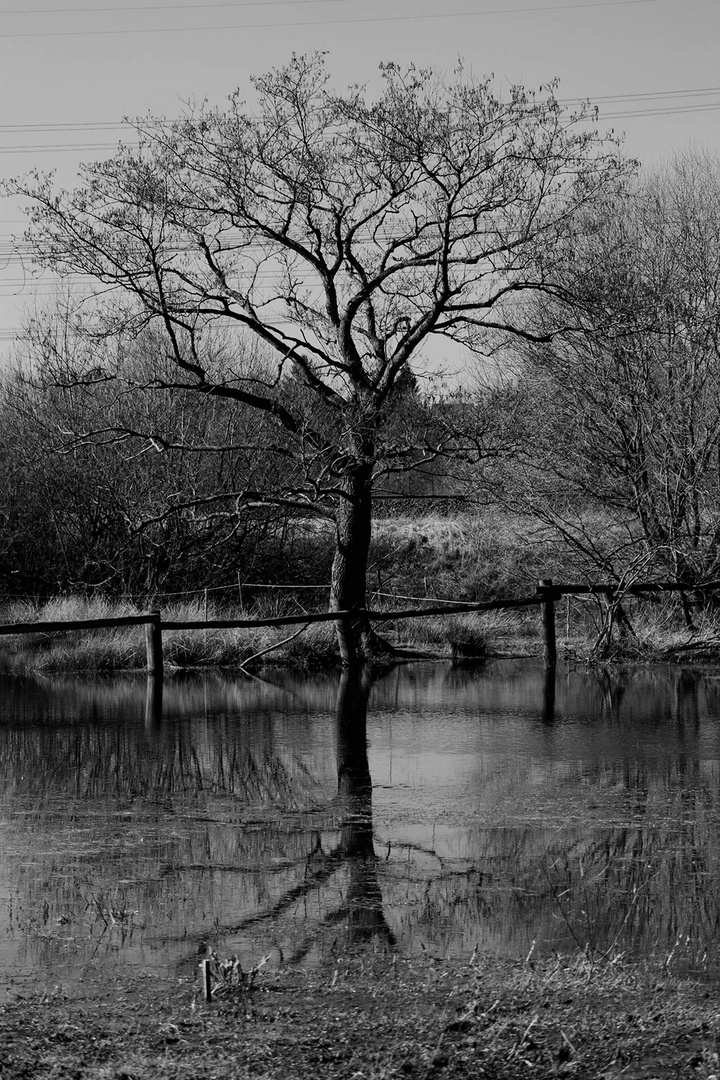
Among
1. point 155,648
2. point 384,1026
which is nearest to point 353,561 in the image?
point 155,648

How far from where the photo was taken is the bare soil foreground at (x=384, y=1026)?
4.74 meters

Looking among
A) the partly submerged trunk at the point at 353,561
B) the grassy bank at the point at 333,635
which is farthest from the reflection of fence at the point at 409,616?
the grassy bank at the point at 333,635

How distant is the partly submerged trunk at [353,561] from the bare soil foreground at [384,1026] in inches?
532

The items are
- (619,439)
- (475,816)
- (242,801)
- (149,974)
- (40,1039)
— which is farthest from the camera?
(619,439)

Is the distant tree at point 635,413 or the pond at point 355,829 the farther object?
the distant tree at point 635,413

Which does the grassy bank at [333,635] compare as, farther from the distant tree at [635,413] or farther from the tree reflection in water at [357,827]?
the tree reflection in water at [357,827]

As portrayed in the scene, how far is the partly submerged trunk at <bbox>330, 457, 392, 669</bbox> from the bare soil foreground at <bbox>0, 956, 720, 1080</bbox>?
13.5 metres

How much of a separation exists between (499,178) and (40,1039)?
1537cm

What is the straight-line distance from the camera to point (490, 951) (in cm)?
630

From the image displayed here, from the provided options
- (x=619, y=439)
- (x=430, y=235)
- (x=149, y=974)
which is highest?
(x=430, y=235)

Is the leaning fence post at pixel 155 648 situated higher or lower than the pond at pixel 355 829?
higher

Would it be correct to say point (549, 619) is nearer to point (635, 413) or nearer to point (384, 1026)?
point (635, 413)

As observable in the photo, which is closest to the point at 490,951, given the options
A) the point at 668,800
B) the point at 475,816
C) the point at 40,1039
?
the point at 40,1039

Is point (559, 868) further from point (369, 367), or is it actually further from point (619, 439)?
point (619, 439)
